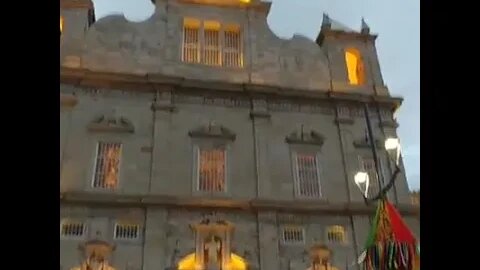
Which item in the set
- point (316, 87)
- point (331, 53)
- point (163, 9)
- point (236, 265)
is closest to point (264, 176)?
point (236, 265)

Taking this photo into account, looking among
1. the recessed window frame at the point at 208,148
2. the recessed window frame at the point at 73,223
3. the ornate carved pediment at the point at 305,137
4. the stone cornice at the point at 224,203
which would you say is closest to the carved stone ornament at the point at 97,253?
the recessed window frame at the point at 73,223

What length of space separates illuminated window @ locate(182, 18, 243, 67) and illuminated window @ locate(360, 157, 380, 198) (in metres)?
6.19

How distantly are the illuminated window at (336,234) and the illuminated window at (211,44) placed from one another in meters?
7.50

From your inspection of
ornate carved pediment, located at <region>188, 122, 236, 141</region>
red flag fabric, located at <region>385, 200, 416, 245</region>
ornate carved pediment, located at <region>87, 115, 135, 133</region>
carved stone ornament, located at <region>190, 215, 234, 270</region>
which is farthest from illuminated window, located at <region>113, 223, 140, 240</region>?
red flag fabric, located at <region>385, 200, 416, 245</region>

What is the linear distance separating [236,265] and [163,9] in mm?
11133

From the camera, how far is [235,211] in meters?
18.5

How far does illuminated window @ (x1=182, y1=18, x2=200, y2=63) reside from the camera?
21.7 metres

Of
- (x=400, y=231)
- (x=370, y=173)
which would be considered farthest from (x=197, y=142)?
(x=400, y=231)

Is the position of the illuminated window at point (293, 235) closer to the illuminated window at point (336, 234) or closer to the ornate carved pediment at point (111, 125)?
the illuminated window at point (336, 234)

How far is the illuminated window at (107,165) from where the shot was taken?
18.5m

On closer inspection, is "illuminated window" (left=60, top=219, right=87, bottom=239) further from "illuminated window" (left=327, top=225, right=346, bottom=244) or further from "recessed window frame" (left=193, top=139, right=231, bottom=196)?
"illuminated window" (left=327, top=225, right=346, bottom=244)

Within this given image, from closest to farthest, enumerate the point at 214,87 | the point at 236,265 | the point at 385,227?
the point at 385,227 < the point at 236,265 < the point at 214,87
